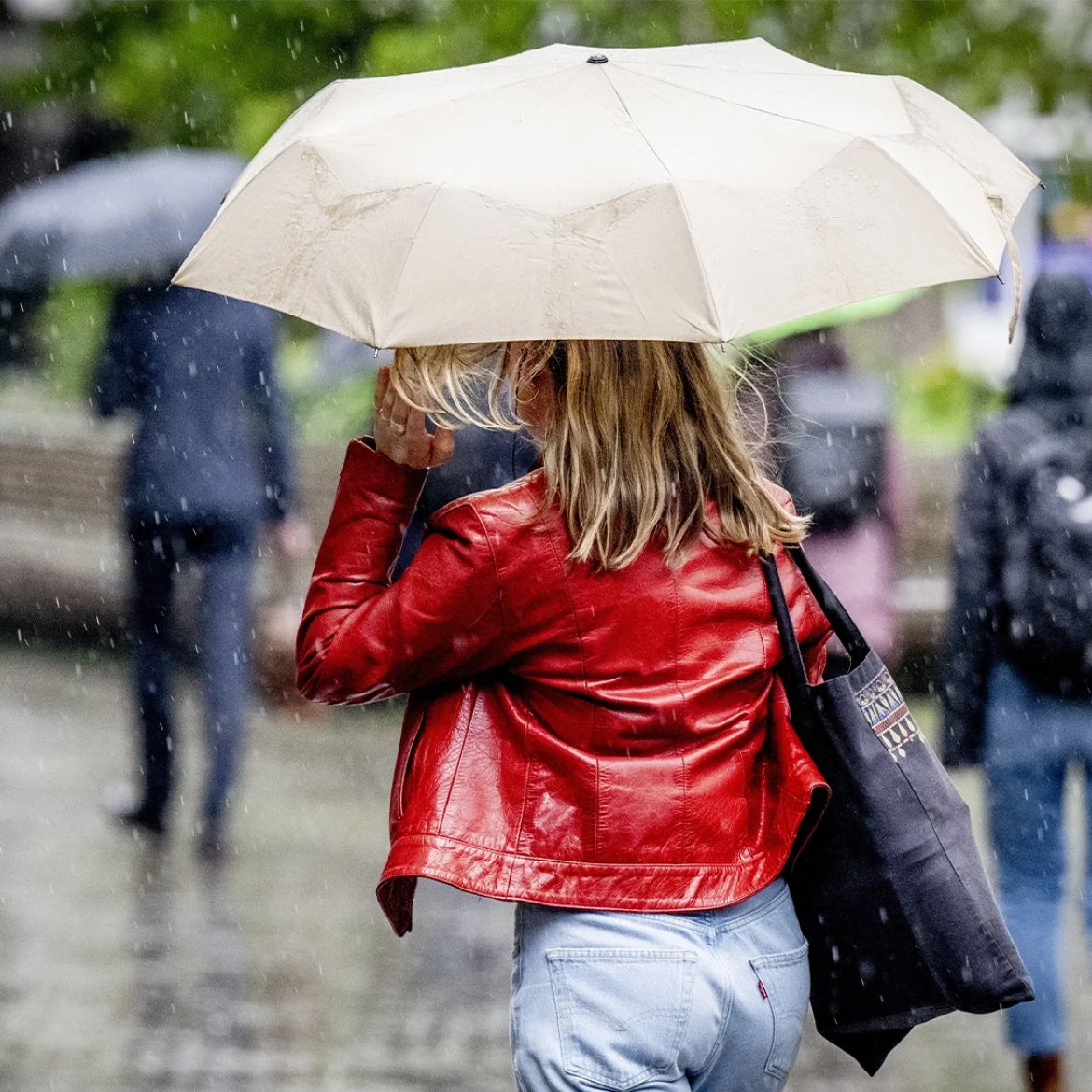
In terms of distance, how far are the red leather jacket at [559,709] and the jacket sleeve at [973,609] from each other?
2.17 metres

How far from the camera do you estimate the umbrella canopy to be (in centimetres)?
733

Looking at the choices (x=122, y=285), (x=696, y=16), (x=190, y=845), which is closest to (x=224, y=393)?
(x=122, y=285)

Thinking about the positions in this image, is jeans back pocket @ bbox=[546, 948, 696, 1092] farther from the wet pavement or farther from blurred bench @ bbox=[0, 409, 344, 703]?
blurred bench @ bbox=[0, 409, 344, 703]

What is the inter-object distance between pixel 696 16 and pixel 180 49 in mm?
3663

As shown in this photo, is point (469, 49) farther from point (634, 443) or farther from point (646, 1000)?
point (646, 1000)

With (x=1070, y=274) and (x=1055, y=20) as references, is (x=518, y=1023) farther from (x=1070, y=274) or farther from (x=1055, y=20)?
(x=1055, y=20)

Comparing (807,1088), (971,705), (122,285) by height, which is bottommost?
(807,1088)

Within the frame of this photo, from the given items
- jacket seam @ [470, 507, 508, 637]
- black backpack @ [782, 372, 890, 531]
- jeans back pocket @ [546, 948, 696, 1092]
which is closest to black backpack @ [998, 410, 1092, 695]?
black backpack @ [782, 372, 890, 531]

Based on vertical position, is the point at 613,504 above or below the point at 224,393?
above

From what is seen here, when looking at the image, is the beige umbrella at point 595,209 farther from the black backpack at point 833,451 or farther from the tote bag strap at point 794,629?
the black backpack at point 833,451

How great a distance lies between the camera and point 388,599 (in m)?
2.54

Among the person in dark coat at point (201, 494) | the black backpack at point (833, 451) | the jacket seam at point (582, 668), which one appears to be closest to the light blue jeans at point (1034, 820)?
the black backpack at point (833, 451)

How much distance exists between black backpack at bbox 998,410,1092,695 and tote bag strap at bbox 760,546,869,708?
1864 millimetres

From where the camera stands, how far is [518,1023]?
8.39 ft
